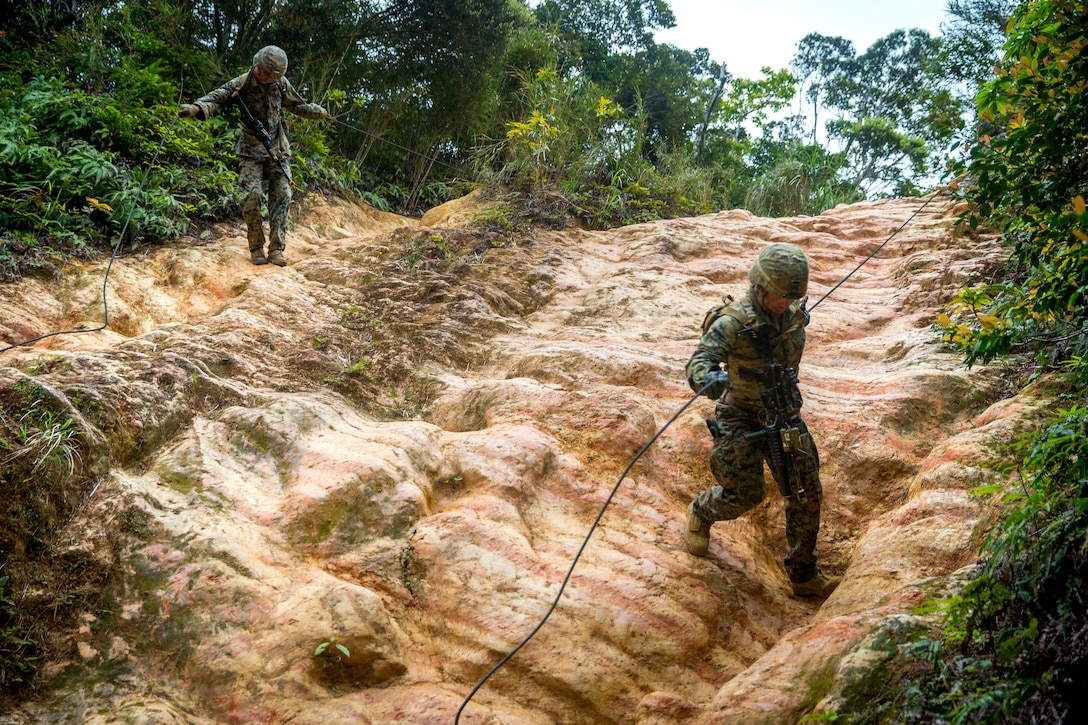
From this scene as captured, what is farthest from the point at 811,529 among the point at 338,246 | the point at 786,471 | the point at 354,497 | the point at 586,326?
the point at 338,246

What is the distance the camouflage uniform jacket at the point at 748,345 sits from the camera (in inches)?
156

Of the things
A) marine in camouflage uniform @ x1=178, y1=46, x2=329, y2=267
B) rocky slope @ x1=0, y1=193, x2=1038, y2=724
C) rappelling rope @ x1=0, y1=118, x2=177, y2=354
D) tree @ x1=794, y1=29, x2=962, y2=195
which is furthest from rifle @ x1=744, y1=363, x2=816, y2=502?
tree @ x1=794, y1=29, x2=962, y2=195

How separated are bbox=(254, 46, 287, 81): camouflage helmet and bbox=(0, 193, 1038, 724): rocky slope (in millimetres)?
1807

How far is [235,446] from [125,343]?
1.24m

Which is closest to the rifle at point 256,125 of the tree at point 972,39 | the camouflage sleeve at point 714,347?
the camouflage sleeve at point 714,347

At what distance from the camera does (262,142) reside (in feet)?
22.2

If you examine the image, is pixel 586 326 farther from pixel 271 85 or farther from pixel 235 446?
pixel 271 85

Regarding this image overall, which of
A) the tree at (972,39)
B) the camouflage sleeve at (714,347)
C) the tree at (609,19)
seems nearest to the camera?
the camouflage sleeve at (714,347)

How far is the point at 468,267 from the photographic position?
282 inches

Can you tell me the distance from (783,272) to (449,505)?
88.2 inches

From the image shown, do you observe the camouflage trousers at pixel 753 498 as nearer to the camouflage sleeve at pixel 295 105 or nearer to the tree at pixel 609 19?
the camouflage sleeve at pixel 295 105

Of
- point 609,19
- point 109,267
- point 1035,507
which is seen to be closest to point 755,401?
point 1035,507

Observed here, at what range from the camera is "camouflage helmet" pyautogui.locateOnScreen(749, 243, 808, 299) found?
3822 millimetres

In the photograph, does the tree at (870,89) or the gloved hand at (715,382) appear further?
the tree at (870,89)
